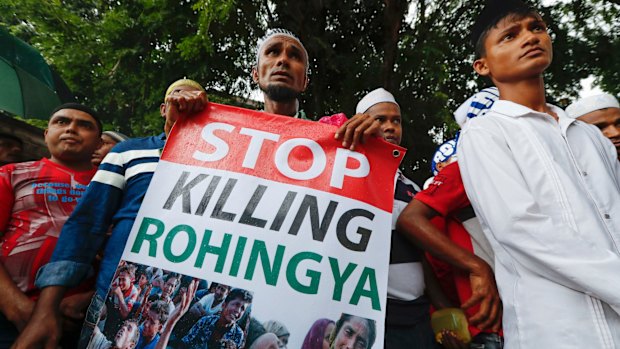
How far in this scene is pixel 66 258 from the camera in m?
1.64

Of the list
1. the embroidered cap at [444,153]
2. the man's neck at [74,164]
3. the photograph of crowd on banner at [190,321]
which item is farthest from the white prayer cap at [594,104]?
the man's neck at [74,164]

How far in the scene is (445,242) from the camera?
159 centimetres

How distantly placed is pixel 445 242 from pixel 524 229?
1.01 feet

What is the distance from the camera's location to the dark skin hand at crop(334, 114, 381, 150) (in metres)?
1.68

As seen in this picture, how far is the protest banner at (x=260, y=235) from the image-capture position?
141 cm

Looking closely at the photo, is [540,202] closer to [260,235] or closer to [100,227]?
[260,235]

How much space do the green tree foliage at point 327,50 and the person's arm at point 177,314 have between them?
5.03m

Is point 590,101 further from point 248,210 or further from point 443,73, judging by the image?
point 443,73

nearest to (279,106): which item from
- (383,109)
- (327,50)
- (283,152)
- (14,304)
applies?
(283,152)

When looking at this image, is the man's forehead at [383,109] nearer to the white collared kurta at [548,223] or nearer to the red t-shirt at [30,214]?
the white collared kurta at [548,223]

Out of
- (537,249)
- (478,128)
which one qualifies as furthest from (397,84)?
(537,249)

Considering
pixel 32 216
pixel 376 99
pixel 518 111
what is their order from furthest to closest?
1. pixel 376 99
2. pixel 32 216
3. pixel 518 111

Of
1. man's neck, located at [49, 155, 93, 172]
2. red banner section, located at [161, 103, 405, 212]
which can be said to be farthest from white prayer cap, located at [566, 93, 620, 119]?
man's neck, located at [49, 155, 93, 172]

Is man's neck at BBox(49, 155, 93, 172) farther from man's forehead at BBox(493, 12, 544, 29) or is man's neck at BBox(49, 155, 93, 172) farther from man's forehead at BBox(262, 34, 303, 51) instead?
man's forehead at BBox(493, 12, 544, 29)
